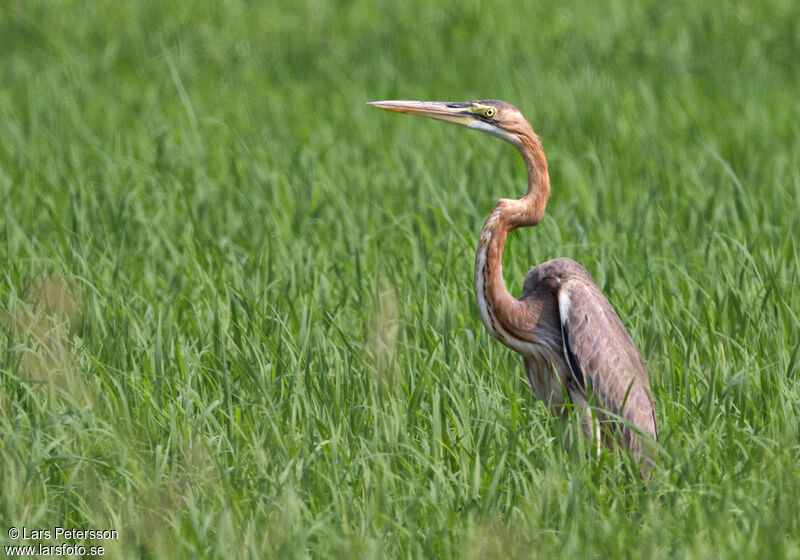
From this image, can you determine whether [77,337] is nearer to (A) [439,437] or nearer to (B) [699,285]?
(A) [439,437]

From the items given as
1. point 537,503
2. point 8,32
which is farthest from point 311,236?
point 8,32

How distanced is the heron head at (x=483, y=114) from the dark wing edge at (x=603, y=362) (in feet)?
2.09

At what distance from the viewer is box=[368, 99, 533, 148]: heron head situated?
13.4 feet

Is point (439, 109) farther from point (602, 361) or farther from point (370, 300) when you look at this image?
point (602, 361)

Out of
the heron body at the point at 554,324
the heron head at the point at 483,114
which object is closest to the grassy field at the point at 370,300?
the heron body at the point at 554,324

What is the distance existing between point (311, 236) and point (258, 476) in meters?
2.66

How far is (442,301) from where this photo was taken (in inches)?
181

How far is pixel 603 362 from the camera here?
12.5 ft

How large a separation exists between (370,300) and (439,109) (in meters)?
0.98

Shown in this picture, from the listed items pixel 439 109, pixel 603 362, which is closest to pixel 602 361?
pixel 603 362

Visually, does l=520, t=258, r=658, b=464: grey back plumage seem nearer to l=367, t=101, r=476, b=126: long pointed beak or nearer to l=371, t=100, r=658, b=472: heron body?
l=371, t=100, r=658, b=472: heron body

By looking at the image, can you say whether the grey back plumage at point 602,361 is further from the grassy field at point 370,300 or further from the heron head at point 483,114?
the heron head at point 483,114

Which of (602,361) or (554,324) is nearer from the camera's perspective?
(602,361)

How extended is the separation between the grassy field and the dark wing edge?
14 centimetres
